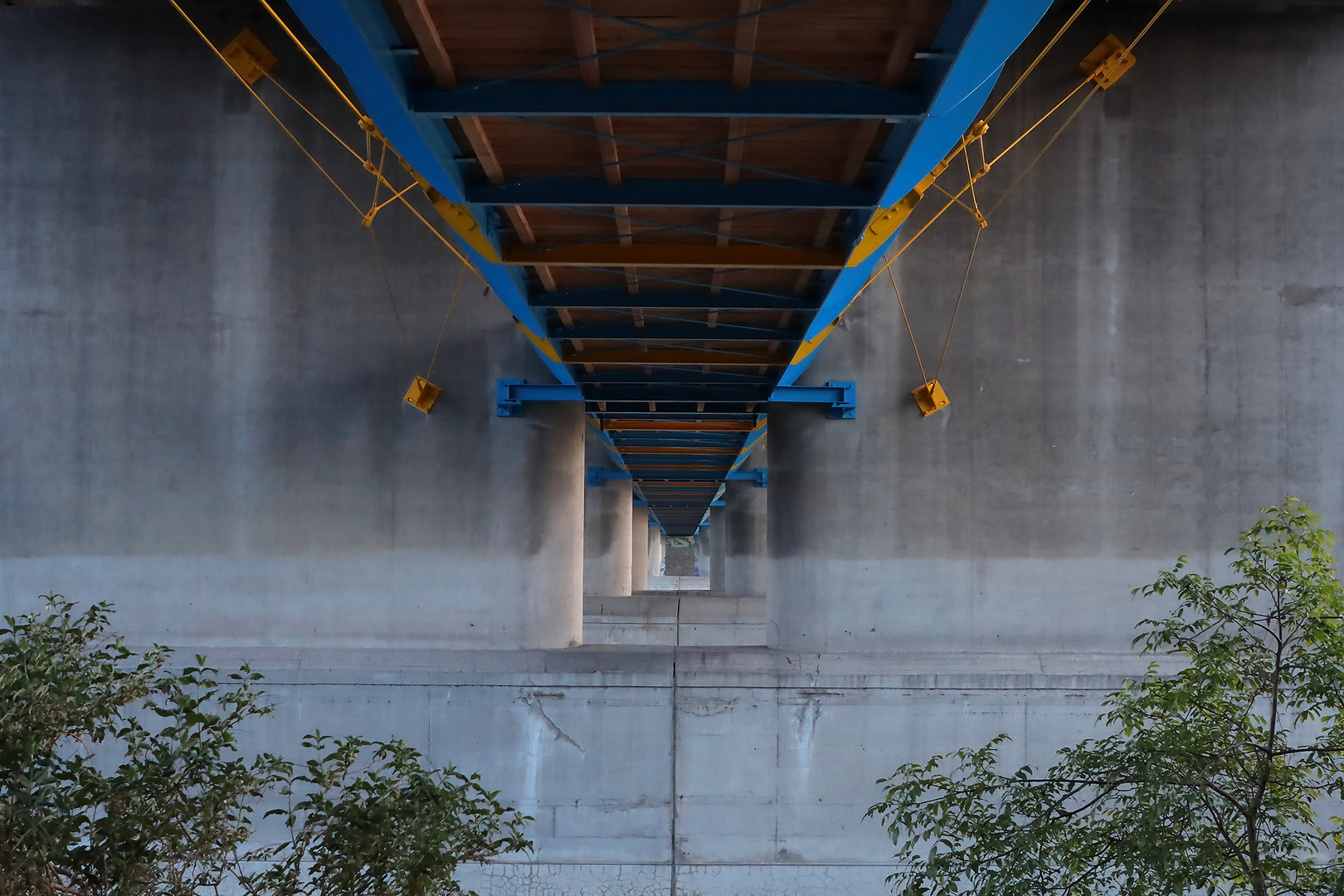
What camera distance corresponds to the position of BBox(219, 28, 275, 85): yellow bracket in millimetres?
15250

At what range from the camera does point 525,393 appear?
1562 cm

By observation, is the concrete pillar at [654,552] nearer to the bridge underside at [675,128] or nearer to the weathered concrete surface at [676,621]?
the weathered concrete surface at [676,621]

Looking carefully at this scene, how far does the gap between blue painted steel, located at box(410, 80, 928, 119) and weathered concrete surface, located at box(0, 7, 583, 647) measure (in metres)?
9.51

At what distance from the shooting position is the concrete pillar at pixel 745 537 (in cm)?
3641

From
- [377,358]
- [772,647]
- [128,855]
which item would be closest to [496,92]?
[128,855]

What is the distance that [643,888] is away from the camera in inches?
583

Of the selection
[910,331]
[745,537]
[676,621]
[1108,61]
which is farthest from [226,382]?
[745,537]

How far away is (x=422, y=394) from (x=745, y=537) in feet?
73.8

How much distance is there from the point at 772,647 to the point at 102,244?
11.7 m

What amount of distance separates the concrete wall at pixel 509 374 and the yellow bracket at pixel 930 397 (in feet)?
0.82

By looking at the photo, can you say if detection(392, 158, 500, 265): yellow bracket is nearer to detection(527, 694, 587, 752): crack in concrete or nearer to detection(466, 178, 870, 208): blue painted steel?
detection(466, 178, 870, 208): blue painted steel

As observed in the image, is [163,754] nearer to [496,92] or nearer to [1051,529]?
[496,92]

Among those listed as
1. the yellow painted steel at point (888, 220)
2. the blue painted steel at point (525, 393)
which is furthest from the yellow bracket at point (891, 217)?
the blue painted steel at point (525, 393)

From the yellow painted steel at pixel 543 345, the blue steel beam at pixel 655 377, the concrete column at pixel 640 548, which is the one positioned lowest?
the concrete column at pixel 640 548
